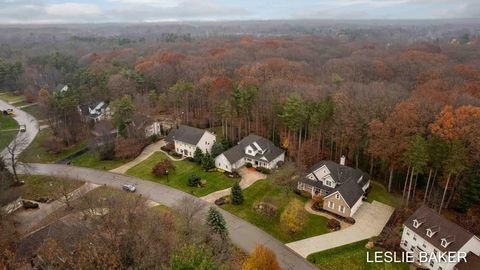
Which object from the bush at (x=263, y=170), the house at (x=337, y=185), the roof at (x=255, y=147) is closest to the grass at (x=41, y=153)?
the roof at (x=255, y=147)

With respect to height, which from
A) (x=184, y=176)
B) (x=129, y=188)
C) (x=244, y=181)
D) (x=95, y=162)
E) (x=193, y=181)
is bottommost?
(x=95, y=162)

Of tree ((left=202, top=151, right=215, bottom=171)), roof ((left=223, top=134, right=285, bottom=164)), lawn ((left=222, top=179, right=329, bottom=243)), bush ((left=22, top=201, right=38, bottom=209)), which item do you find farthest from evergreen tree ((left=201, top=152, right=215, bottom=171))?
bush ((left=22, top=201, right=38, bottom=209))

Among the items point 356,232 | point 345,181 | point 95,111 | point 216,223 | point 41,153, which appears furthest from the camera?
point 95,111

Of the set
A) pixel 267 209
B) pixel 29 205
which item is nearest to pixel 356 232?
pixel 267 209

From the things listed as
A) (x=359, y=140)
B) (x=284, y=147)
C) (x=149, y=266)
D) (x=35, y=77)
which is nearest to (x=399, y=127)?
(x=359, y=140)

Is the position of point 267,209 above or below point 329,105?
below

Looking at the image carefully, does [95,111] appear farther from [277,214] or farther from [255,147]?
[277,214]

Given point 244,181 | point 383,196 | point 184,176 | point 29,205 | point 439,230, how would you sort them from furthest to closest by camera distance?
point 184,176
point 244,181
point 383,196
point 29,205
point 439,230
